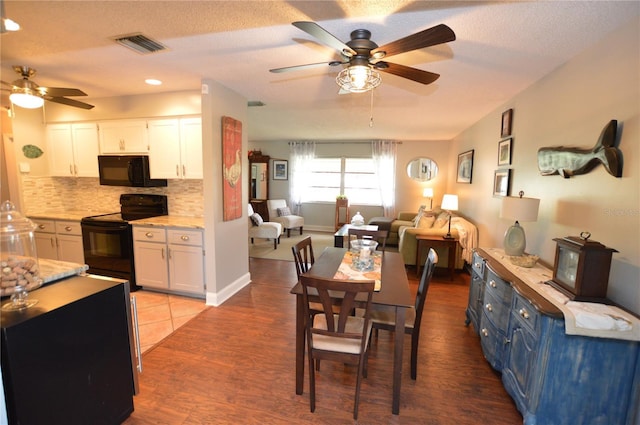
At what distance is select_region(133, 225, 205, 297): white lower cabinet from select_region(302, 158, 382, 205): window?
483 centimetres

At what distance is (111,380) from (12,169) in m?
4.03

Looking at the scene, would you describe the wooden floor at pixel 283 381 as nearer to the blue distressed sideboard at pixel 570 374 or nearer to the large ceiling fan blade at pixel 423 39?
the blue distressed sideboard at pixel 570 374

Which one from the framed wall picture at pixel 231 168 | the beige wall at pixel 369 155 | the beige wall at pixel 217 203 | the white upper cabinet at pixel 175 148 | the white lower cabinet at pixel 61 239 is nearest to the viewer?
the beige wall at pixel 217 203

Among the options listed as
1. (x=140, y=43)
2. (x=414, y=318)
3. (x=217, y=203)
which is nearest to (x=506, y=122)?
(x=414, y=318)

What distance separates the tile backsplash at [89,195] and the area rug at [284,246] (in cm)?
185

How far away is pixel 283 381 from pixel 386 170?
19.8 feet

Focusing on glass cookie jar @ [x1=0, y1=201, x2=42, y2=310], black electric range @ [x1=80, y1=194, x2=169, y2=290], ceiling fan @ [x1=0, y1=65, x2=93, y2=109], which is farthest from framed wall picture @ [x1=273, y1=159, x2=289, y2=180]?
glass cookie jar @ [x1=0, y1=201, x2=42, y2=310]

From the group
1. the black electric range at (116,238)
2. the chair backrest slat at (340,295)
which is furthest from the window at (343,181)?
the chair backrest slat at (340,295)

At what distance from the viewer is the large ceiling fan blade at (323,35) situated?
4.51ft

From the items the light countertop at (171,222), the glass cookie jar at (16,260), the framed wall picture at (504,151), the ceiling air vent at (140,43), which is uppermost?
the ceiling air vent at (140,43)

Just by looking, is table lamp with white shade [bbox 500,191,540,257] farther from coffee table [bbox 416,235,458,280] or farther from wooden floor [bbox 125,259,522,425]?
coffee table [bbox 416,235,458,280]

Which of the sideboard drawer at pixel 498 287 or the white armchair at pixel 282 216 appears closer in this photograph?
the sideboard drawer at pixel 498 287

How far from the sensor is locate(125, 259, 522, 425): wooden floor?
5.88 feet

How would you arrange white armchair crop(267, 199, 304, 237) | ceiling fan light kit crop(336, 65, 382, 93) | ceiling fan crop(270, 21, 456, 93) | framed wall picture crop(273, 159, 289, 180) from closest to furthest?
1. ceiling fan crop(270, 21, 456, 93)
2. ceiling fan light kit crop(336, 65, 382, 93)
3. white armchair crop(267, 199, 304, 237)
4. framed wall picture crop(273, 159, 289, 180)
